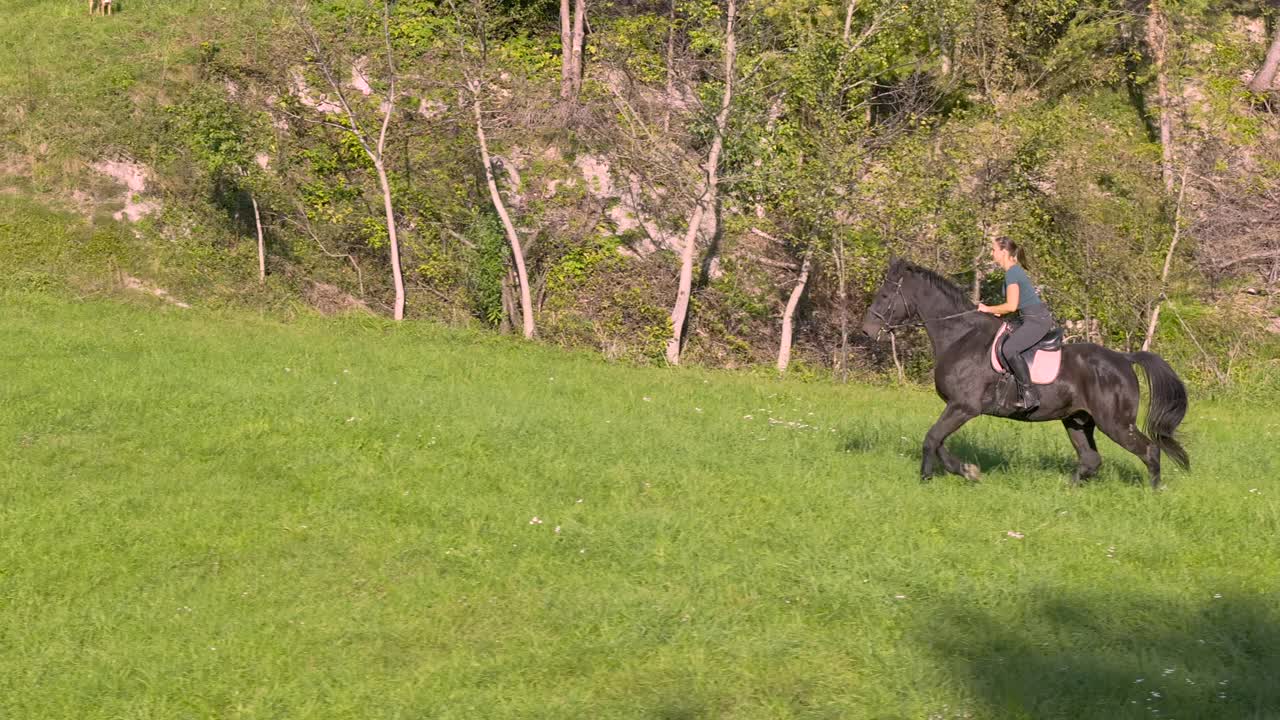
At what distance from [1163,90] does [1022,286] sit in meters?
24.0

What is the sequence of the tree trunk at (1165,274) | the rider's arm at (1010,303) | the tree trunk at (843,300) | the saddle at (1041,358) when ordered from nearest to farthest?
1. the rider's arm at (1010,303)
2. the saddle at (1041,358)
3. the tree trunk at (1165,274)
4. the tree trunk at (843,300)

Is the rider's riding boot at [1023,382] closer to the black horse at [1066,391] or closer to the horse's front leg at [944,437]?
the black horse at [1066,391]

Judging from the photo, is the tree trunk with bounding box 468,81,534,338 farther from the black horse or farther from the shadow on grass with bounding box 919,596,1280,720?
the shadow on grass with bounding box 919,596,1280,720

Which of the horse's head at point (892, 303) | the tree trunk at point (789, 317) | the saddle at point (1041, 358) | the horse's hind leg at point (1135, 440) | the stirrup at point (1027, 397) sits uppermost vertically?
the horse's head at point (892, 303)

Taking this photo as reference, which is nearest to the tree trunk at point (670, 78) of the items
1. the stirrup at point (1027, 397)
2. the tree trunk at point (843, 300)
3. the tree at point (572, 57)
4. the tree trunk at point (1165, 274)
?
the tree at point (572, 57)

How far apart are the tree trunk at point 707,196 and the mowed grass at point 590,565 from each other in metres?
12.5

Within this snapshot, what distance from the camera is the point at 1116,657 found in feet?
32.0

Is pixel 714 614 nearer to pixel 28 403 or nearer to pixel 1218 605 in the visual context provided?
pixel 1218 605

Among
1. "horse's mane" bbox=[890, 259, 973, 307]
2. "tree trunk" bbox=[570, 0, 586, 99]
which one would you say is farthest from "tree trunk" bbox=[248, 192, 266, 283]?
"horse's mane" bbox=[890, 259, 973, 307]

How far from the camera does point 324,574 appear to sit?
11992 mm

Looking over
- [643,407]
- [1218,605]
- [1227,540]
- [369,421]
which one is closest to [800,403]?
[643,407]

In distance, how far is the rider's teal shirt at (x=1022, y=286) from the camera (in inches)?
566

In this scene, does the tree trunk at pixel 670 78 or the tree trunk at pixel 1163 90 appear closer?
the tree trunk at pixel 1163 90

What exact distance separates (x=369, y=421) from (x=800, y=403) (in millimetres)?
8101
